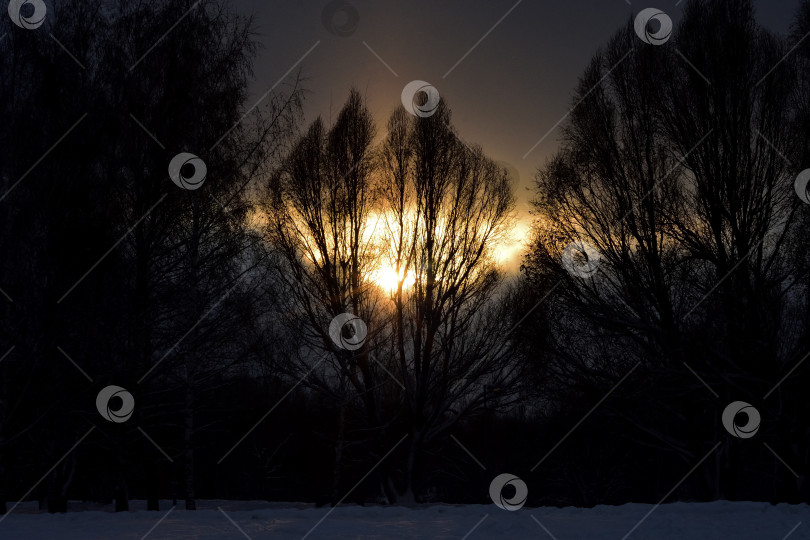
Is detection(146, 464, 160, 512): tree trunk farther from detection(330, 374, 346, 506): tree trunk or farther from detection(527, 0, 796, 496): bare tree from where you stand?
detection(527, 0, 796, 496): bare tree

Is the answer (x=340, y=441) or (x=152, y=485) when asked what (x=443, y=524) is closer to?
(x=340, y=441)

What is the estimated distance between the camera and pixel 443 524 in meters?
9.82

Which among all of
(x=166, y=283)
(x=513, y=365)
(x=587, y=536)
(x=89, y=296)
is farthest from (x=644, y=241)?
(x=89, y=296)

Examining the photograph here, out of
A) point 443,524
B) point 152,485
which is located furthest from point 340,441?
point 443,524

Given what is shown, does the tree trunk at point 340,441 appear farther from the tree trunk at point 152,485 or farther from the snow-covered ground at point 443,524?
the snow-covered ground at point 443,524

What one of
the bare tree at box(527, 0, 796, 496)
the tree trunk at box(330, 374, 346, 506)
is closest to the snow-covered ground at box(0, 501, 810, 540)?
the bare tree at box(527, 0, 796, 496)

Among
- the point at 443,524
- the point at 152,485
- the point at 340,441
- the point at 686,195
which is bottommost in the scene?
the point at 443,524

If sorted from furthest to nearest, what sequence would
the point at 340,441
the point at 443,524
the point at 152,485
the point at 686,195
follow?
1. the point at 340,441
2. the point at 152,485
3. the point at 686,195
4. the point at 443,524

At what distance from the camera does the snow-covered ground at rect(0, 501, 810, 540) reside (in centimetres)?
892

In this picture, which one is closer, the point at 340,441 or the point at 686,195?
the point at 686,195

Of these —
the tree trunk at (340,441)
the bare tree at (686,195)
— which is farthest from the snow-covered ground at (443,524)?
the tree trunk at (340,441)

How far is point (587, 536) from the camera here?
882 centimetres

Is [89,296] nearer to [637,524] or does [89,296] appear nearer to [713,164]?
[637,524]

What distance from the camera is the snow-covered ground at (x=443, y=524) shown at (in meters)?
8.92
